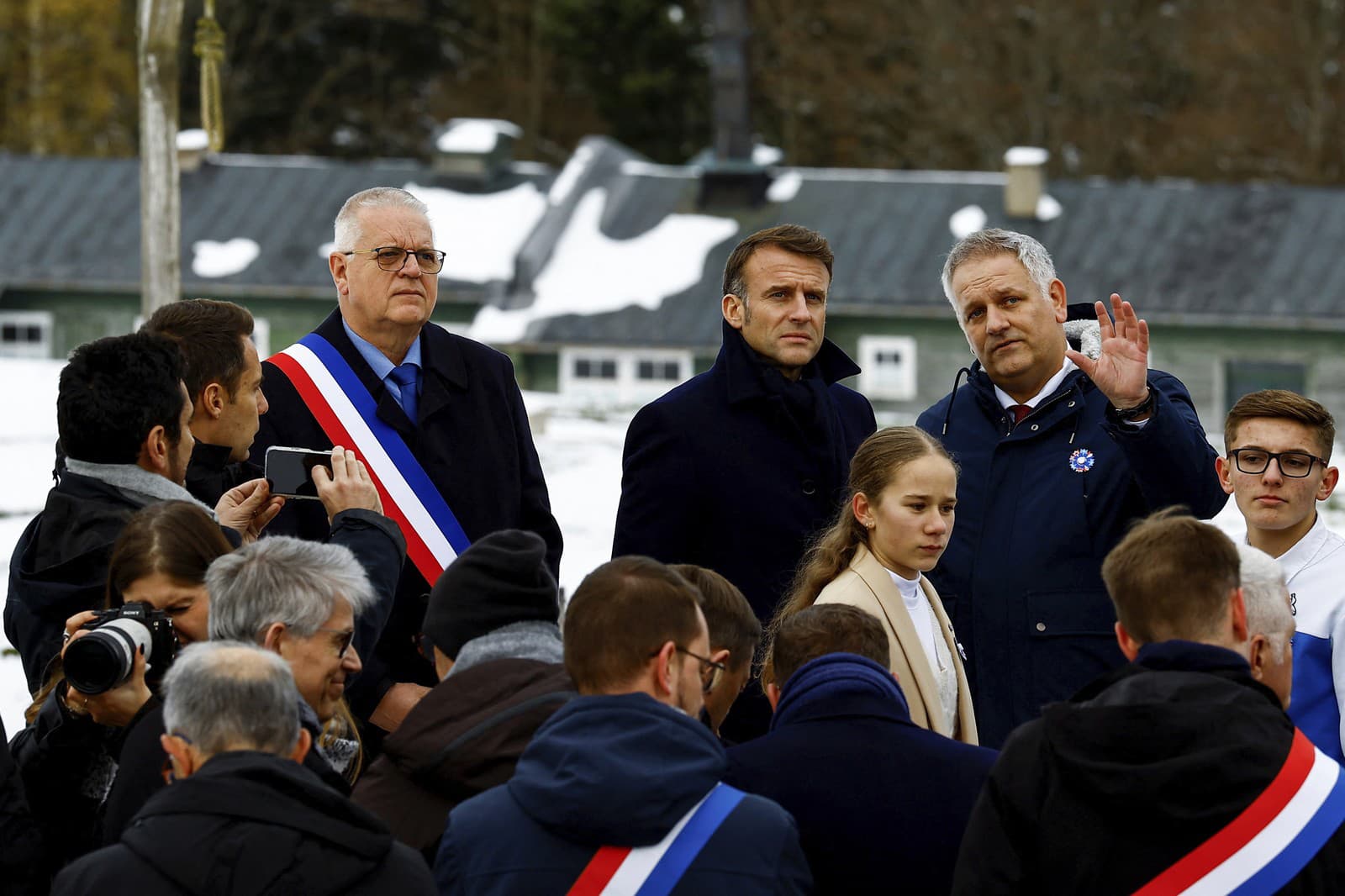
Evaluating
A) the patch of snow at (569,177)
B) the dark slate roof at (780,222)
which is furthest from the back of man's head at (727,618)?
the patch of snow at (569,177)

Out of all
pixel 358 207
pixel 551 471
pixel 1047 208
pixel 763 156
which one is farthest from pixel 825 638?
pixel 763 156

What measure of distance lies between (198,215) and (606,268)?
6575 millimetres

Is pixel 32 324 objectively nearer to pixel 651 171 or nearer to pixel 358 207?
pixel 651 171

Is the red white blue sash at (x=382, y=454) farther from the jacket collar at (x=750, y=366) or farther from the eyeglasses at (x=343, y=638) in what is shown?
the eyeglasses at (x=343, y=638)

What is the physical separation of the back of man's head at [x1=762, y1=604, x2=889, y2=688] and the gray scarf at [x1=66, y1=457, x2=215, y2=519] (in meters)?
1.28

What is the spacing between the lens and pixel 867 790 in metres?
3.30

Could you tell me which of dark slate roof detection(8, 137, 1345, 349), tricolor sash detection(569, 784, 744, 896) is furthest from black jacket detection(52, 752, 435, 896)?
dark slate roof detection(8, 137, 1345, 349)

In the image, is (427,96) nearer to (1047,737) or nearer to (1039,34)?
(1039,34)

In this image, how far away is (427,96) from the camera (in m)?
40.3

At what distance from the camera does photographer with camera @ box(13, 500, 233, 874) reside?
11.3ft

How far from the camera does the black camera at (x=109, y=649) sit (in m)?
3.43

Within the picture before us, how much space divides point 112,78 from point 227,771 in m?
37.0

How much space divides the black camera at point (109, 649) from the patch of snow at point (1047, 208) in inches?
1004

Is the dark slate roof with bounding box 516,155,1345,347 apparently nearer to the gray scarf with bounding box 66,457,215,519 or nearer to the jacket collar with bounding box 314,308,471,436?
the jacket collar with bounding box 314,308,471,436
